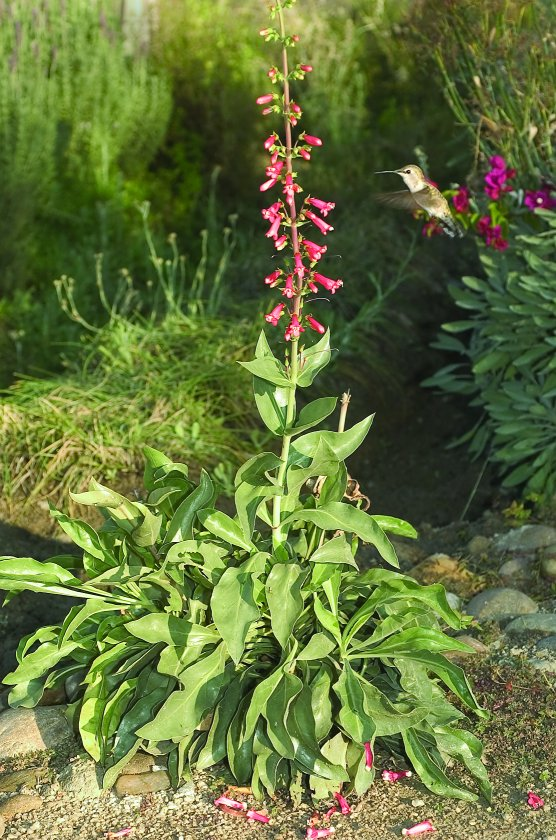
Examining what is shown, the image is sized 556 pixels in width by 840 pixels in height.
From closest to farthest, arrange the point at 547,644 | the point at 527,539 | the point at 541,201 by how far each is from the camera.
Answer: the point at 547,644, the point at 527,539, the point at 541,201

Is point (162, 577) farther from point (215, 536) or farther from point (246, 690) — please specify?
point (246, 690)

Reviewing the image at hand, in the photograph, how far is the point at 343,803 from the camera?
2621mm

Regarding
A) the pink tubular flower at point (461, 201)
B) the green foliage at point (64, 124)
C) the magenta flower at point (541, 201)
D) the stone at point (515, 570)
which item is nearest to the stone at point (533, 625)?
the stone at point (515, 570)

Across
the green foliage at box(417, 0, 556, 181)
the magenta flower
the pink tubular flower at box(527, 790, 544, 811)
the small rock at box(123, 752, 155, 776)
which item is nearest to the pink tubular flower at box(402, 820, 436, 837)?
the pink tubular flower at box(527, 790, 544, 811)

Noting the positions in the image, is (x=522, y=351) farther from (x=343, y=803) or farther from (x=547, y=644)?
(x=343, y=803)

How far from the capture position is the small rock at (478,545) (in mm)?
4051

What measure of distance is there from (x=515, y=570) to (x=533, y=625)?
0.50m

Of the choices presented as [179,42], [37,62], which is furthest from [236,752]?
[179,42]

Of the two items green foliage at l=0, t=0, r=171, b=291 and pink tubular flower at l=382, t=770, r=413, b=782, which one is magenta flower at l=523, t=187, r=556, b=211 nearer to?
pink tubular flower at l=382, t=770, r=413, b=782

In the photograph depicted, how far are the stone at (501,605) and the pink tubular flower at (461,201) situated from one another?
1.71 metres

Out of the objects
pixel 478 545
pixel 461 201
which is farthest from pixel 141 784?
pixel 461 201

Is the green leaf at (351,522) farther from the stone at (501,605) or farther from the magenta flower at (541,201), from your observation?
the magenta flower at (541,201)

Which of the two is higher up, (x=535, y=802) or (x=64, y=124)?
(x=64, y=124)

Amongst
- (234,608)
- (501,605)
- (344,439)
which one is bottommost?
(501,605)
